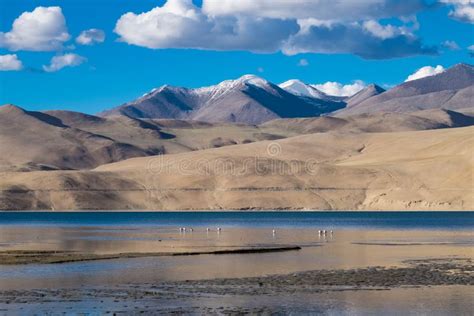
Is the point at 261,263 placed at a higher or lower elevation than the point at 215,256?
lower

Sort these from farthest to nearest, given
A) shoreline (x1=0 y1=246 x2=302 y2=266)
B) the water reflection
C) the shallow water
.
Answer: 1. shoreline (x1=0 y1=246 x2=302 y2=266)
2. the water reflection
3. the shallow water

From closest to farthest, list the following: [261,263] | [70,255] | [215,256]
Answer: [261,263], [70,255], [215,256]

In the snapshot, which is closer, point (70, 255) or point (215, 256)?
point (70, 255)

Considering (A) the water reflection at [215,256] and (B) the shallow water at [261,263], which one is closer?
(B) the shallow water at [261,263]

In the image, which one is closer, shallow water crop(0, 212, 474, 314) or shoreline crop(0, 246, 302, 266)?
shallow water crop(0, 212, 474, 314)

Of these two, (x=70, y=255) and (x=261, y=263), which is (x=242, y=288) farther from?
(x=70, y=255)

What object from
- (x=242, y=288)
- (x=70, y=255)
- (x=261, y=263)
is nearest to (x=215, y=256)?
(x=261, y=263)

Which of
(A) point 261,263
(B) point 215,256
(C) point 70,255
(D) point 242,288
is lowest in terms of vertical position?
(D) point 242,288

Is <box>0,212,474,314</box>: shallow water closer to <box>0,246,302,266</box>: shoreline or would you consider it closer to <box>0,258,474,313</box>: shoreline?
<box>0,258,474,313</box>: shoreline

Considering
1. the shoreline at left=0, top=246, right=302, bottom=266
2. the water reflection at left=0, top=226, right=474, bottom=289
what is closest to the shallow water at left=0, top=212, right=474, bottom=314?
the water reflection at left=0, top=226, right=474, bottom=289

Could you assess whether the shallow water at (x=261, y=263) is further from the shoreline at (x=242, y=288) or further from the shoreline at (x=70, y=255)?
the shoreline at (x=70, y=255)

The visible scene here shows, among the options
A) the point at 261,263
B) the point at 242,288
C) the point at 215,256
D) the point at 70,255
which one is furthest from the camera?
the point at 215,256

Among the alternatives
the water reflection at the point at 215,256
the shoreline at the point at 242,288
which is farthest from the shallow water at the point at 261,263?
the shoreline at the point at 242,288

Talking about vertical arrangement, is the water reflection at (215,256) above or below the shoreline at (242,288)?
above
